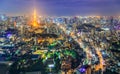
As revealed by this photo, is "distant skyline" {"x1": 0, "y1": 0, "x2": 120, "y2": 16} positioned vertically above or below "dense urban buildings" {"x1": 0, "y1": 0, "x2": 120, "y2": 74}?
above

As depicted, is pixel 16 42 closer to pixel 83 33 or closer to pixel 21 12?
pixel 21 12

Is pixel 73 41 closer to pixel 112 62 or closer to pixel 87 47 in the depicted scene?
pixel 87 47

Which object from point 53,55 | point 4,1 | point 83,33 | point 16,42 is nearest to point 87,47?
point 83,33

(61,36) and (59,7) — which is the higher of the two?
(59,7)

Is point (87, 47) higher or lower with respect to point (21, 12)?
lower

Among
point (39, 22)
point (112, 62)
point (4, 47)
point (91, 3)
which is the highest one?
point (91, 3)

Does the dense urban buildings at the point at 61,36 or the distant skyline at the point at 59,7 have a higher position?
the distant skyline at the point at 59,7

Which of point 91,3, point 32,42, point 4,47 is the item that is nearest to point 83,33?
point 91,3
